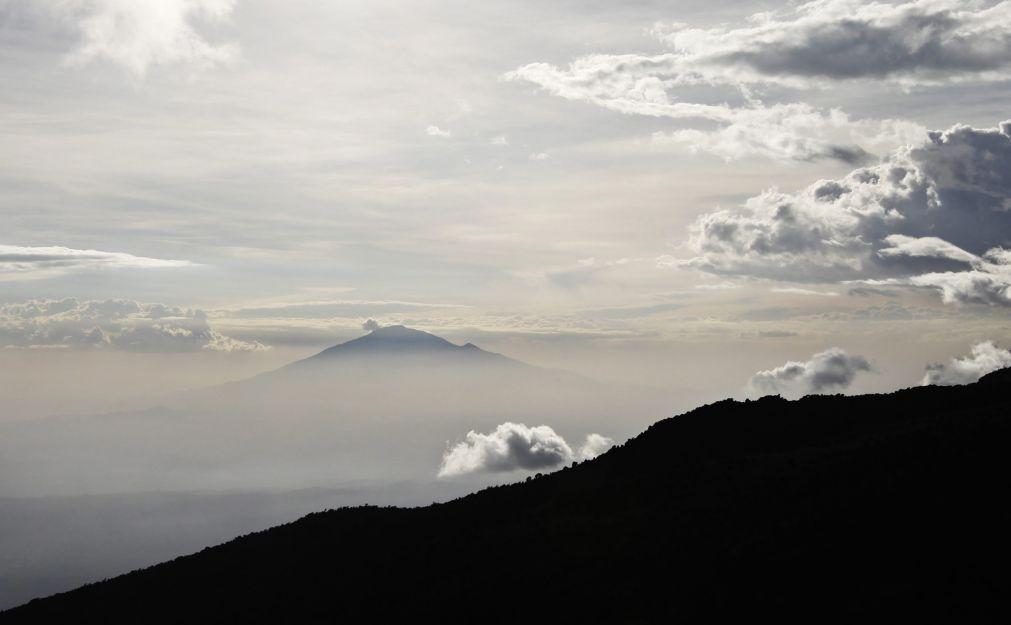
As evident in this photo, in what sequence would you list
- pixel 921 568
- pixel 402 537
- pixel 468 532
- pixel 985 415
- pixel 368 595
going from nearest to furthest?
1. pixel 921 568
2. pixel 985 415
3. pixel 368 595
4. pixel 468 532
5. pixel 402 537

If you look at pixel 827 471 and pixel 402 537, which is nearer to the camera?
pixel 827 471

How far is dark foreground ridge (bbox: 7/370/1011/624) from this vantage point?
149 feet

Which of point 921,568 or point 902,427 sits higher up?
point 902,427

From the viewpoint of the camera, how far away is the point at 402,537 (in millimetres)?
83188

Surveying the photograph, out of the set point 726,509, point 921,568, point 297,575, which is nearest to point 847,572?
point 921,568

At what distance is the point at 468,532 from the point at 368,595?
476 inches

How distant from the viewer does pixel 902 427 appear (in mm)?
73062

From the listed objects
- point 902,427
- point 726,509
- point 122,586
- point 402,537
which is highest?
point 902,427

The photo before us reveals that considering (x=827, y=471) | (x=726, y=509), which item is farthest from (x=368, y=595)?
(x=827, y=471)

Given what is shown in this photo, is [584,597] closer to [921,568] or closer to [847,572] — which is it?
[847,572]

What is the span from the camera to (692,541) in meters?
57.8

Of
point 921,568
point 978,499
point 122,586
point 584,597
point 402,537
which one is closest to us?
point 921,568

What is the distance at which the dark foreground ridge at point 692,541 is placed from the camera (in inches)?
1793

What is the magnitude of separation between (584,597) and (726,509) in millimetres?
13769
